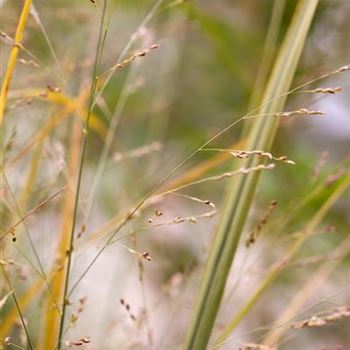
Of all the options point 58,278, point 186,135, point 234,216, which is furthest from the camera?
point 186,135

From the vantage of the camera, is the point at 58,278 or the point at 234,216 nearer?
the point at 234,216

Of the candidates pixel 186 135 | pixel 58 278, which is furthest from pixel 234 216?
pixel 186 135

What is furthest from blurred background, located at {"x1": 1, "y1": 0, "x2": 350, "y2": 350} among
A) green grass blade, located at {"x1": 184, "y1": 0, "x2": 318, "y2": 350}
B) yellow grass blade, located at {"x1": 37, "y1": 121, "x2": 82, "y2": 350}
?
green grass blade, located at {"x1": 184, "y1": 0, "x2": 318, "y2": 350}

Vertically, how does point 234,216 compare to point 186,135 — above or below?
below

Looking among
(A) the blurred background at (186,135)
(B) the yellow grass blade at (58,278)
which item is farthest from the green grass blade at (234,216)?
(A) the blurred background at (186,135)

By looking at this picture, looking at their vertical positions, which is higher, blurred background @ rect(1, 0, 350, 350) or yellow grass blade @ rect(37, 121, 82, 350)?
blurred background @ rect(1, 0, 350, 350)

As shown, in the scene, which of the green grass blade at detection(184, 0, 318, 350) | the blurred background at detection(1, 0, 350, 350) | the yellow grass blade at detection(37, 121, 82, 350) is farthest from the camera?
the blurred background at detection(1, 0, 350, 350)

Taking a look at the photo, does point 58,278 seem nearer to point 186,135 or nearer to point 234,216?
point 234,216

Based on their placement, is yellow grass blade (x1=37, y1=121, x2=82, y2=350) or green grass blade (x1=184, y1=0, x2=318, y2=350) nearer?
green grass blade (x1=184, y1=0, x2=318, y2=350)

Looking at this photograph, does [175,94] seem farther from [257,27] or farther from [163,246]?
[163,246]

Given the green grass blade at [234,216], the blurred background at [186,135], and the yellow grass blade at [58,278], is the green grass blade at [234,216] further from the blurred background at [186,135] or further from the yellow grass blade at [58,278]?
the blurred background at [186,135]

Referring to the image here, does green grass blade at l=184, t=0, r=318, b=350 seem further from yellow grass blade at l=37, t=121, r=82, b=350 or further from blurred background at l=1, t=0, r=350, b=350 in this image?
blurred background at l=1, t=0, r=350, b=350
